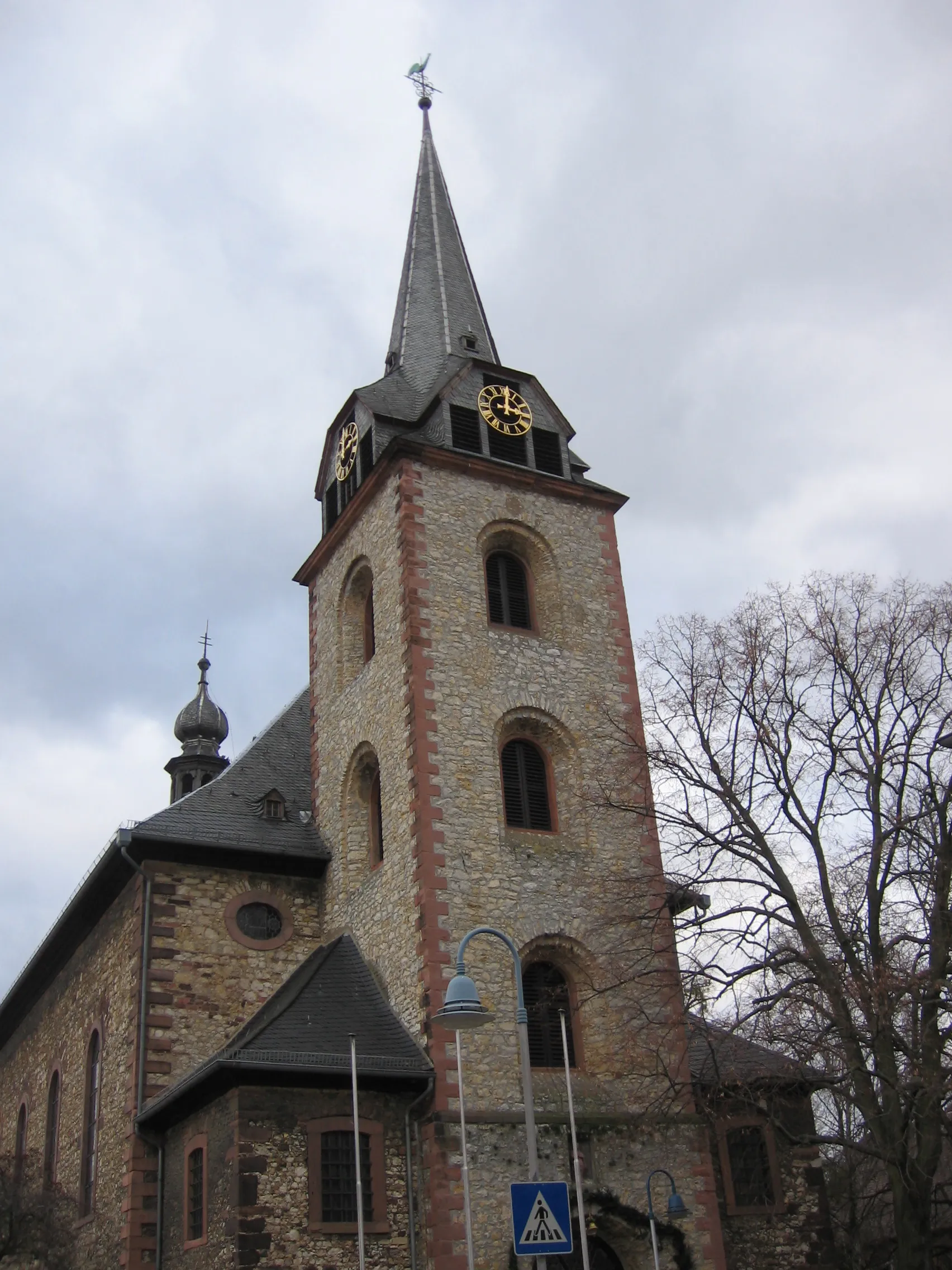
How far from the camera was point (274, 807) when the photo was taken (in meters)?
24.3

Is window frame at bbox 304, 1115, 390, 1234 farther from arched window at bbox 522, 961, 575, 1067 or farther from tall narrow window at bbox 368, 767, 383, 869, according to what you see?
tall narrow window at bbox 368, 767, 383, 869

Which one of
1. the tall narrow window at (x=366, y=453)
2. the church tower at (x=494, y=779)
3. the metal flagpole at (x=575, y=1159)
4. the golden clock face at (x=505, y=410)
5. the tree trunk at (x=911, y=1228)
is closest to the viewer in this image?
the tree trunk at (x=911, y=1228)

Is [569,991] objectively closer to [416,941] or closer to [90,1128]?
[416,941]

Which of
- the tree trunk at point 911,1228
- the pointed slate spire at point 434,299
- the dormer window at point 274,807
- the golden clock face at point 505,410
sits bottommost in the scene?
the tree trunk at point 911,1228

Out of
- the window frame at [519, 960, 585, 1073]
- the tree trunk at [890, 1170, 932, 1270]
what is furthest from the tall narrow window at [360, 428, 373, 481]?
the tree trunk at [890, 1170, 932, 1270]

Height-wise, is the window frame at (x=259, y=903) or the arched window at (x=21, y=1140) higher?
the window frame at (x=259, y=903)

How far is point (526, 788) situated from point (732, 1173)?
6761 mm

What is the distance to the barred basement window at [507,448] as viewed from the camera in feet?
83.0

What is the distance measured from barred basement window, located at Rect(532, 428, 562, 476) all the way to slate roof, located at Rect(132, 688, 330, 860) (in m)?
7.46

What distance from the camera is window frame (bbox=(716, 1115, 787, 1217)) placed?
66.9ft


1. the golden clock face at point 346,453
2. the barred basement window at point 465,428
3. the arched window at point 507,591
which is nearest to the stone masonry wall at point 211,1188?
the arched window at point 507,591

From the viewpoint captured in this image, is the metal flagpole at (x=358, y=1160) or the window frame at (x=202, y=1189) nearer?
the metal flagpole at (x=358, y=1160)

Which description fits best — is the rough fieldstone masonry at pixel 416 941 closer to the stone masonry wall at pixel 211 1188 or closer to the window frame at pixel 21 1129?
the stone masonry wall at pixel 211 1188

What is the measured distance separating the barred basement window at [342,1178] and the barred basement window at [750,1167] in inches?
247
